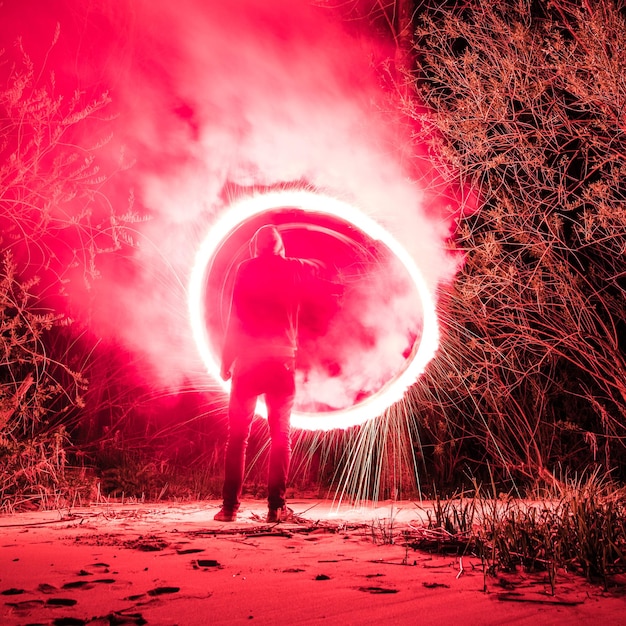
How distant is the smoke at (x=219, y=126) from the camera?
22.8ft

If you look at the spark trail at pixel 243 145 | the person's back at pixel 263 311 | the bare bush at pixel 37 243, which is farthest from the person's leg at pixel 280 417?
the bare bush at pixel 37 243

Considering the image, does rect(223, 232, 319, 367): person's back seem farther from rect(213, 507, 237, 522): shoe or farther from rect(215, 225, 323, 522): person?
rect(213, 507, 237, 522): shoe

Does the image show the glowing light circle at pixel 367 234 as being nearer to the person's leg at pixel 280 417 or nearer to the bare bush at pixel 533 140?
the bare bush at pixel 533 140

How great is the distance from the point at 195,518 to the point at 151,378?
13.2ft

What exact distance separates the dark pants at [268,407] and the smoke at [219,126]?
6.38 feet

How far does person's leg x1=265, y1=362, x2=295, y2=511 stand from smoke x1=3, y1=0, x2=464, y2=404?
1965mm

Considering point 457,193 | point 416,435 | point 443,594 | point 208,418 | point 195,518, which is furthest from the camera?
point 208,418

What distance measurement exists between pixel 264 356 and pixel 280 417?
52cm

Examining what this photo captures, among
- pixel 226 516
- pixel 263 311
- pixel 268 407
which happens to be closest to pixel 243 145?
pixel 263 311

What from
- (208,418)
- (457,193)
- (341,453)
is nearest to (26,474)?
(208,418)

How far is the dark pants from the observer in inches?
202

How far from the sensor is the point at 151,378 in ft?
29.1

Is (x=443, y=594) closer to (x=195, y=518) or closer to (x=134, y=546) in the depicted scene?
(x=134, y=546)

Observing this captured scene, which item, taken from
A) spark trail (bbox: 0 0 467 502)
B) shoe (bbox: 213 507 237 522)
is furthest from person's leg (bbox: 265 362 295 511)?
spark trail (bbox: 0 0 467 502)
